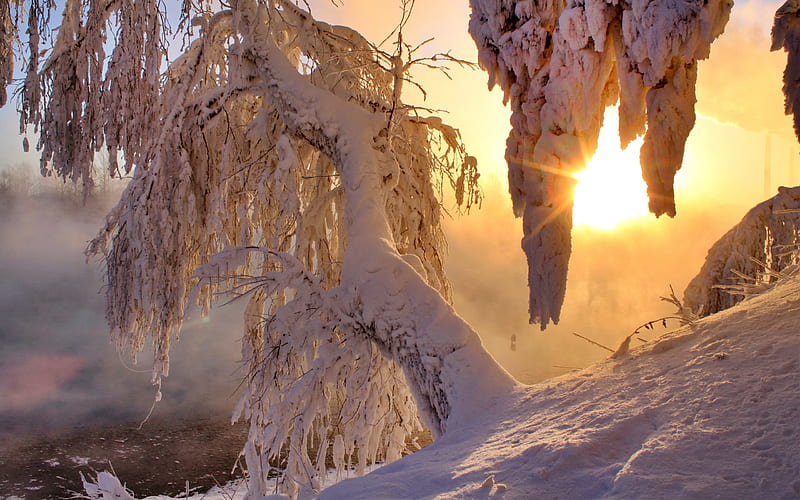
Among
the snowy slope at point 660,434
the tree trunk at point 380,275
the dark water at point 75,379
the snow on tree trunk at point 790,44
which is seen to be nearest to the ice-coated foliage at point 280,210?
the tree trunk at point 380,275

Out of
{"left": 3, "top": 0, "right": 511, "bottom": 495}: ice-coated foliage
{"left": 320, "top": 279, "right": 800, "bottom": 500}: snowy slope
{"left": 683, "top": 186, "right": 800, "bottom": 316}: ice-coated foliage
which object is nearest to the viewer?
{"left": 320, "top": 279, "right": 800, "bottom": 500}: snowy slope

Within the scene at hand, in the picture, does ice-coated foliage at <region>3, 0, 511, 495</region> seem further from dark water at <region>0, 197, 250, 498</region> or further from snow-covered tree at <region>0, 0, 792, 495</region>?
dark water at <region>0, 197, 250, 498</region>

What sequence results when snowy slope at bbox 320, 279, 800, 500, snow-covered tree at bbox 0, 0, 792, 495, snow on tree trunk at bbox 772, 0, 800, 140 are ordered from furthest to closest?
1. snow-covered tree at bbox 0, 0, 792, 495
2. snow on tree trunk at bbox 772, 0, 800, 140
3. snowy slope at bbox 320, 279, 800, 500

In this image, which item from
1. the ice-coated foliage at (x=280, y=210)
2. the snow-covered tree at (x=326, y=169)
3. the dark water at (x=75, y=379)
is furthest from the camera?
the dark water at (x=75, y=379)

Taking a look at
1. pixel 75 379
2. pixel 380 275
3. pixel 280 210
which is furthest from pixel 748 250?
pixel 75 379

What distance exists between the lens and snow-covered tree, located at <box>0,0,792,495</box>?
2.49m

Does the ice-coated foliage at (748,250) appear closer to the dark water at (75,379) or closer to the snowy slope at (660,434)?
the snowy slope at (660,434)

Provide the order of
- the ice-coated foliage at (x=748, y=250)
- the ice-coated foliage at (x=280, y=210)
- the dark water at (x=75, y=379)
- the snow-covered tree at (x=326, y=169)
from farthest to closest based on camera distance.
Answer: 1. the dark water at (x=75, y=379)
2. the ice-coated foliage at (x=748, y=250)
3. the ice-coated foliage at (x=280, y=210)
4. the snow-covered tree at (x=326, y=169)

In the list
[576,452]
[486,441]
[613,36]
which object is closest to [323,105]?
[613,36]

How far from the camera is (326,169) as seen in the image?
4719 millimetres

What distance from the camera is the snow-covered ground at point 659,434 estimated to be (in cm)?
115

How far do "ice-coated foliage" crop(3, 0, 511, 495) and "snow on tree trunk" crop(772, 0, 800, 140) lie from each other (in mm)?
1768

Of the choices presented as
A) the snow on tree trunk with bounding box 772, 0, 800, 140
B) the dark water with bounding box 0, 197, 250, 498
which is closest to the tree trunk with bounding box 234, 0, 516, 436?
the snow on tree trunk with bounding box 772, 0, 800, 140

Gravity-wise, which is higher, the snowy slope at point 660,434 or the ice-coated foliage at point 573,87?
the ice-coated foliage at point 573,87
